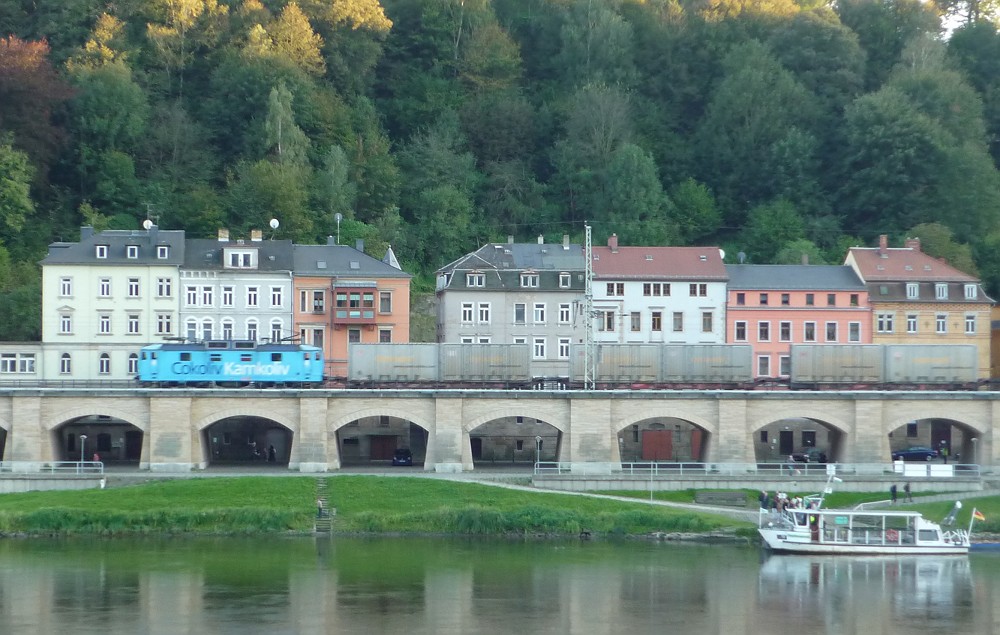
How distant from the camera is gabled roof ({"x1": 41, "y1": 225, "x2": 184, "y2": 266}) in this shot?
271 feet

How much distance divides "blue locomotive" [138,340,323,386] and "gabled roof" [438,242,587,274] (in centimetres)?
1348

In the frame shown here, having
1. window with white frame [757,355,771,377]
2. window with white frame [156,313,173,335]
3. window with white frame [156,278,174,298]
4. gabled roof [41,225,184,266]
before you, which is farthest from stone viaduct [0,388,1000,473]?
window with white frame [757,355,771,377]

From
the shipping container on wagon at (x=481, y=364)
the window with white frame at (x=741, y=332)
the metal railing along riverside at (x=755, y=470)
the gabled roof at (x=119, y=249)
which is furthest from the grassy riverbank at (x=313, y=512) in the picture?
the window with white frame at (x=741, y=332)

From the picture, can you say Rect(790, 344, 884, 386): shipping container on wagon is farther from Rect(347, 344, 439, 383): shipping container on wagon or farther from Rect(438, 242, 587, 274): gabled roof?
Rect(347, 344, 439, 383): shipping container on wagon

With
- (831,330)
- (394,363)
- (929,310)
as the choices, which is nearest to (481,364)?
(394,363)

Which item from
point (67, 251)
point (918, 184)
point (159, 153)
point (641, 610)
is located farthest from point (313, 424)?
point (918, 184)

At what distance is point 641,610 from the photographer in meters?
50.8

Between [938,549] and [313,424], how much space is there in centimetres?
2899

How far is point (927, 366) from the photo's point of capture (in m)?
76.9

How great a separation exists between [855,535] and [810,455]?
55.9 feet

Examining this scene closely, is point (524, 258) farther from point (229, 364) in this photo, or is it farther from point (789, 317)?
point (229, 364)

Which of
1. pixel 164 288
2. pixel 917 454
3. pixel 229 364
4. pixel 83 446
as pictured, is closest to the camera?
pixel 83 446

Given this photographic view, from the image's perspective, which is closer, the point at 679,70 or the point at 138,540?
the point at 138,540

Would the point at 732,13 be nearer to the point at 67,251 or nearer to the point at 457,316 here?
the point at 457,316
